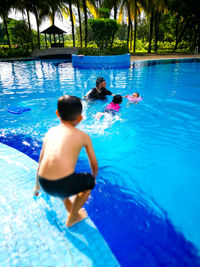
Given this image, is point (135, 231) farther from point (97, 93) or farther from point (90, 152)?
point (97, 93)

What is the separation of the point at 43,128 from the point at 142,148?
2857mm

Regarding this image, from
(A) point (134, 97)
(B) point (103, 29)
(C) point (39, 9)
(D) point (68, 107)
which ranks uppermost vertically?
(C) point (39, 9)

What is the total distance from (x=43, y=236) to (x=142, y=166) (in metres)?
2.37

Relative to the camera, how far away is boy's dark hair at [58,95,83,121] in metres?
1.98

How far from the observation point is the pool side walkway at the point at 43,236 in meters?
1.98

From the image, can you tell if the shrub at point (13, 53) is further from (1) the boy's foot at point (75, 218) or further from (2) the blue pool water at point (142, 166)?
(1) the boy's foot at point (75, 218)

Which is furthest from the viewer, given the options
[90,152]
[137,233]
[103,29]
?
[103,29]

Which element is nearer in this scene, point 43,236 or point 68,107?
point 68,107

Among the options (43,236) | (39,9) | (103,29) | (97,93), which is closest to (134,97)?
(97,93)

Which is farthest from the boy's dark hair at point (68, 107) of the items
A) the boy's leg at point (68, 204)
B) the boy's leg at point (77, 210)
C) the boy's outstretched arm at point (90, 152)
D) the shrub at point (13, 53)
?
the shrub at point (13, 53)

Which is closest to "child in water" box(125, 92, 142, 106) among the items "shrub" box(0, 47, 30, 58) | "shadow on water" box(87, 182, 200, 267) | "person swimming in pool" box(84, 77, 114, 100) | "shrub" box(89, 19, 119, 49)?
"person swimming in pool" box(84, 77, 114, 100)

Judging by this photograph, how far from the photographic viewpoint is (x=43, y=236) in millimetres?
2188

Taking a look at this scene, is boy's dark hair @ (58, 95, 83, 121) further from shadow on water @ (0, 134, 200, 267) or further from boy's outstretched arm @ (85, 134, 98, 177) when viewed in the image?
shadow on water @ (0, 134, 200, 267)

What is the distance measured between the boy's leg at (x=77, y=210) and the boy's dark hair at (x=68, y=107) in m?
0.85
